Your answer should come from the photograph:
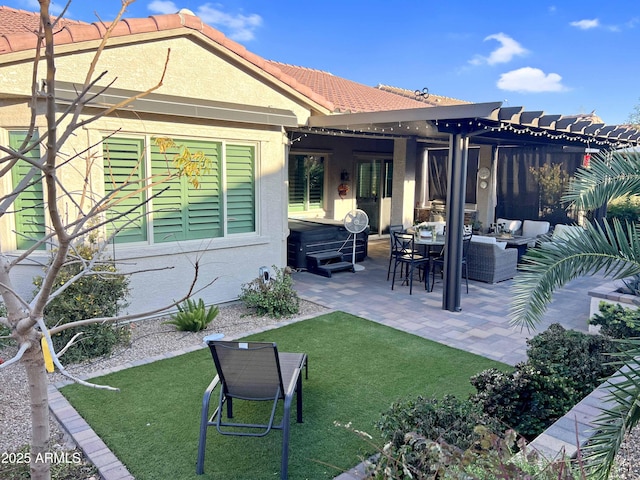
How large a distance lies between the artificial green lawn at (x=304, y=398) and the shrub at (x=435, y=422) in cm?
36

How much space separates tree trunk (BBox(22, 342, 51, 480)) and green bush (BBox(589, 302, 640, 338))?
6245 millimetres

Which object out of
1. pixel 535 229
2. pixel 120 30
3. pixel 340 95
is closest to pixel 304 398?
pixel 120 30

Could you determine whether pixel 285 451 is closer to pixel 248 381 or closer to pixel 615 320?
pixel 248 381

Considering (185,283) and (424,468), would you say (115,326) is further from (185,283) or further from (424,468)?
(424,468)

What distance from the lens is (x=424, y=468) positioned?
2912 mm

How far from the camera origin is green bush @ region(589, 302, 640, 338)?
6.12m

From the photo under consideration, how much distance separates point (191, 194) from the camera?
7.85 metres

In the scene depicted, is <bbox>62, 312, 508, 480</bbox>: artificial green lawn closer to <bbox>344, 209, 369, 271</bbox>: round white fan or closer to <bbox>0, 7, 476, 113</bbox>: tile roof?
<bbox>0, 7, 476, 113</bbox>: tile roof

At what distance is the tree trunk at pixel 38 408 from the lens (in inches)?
90.2

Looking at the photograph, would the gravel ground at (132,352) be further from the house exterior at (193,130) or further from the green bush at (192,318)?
the house exterior at (193,130)

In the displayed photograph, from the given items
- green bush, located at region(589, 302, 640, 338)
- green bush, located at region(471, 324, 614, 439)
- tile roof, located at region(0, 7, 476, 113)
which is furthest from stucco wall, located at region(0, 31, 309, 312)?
green bush, located at region(589, 302, 640, 338)

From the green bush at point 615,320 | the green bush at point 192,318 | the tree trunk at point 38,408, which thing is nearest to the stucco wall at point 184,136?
the green bush at point 192,318

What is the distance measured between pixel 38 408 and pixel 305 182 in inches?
469

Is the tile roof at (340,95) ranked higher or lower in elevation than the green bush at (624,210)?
higher
